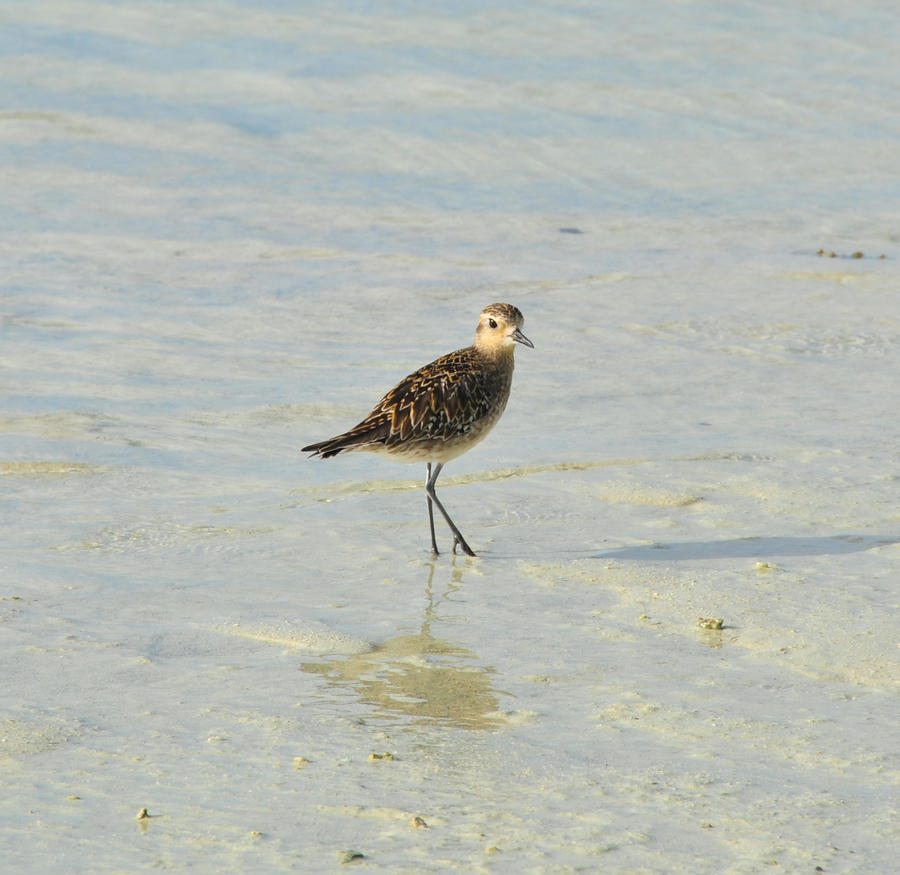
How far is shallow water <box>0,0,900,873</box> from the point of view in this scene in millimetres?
4691

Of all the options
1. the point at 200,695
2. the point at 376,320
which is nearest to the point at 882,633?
the point at 200,695

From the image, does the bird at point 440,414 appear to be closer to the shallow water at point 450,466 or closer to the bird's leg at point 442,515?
the bird's leg at point 442,515

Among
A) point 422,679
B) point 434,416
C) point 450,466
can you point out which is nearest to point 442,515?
point 434,416

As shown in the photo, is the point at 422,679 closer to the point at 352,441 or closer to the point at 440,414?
the point at 352,441

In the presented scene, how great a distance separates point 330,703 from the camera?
17.6 ft

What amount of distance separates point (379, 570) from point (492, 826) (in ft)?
8.23

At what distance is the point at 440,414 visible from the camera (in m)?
7.55

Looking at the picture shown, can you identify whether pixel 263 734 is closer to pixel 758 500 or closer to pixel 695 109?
pixel 758 500

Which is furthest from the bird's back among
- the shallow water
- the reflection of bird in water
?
the reflection of bird in water

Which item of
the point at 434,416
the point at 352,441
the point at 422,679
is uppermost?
the point at 434,416

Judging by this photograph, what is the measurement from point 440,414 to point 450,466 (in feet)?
3.33

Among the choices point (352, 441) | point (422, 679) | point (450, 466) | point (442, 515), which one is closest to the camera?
point (422, 679)

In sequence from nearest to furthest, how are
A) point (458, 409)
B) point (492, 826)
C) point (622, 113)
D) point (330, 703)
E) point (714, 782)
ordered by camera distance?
point (492, 826), point (714, 782), point (330, 703), point (458, 409), point (622, 113)

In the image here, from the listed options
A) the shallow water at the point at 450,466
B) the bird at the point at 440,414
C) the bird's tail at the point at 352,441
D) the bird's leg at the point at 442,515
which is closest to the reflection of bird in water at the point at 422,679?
the shallow water at the point at 450,466
